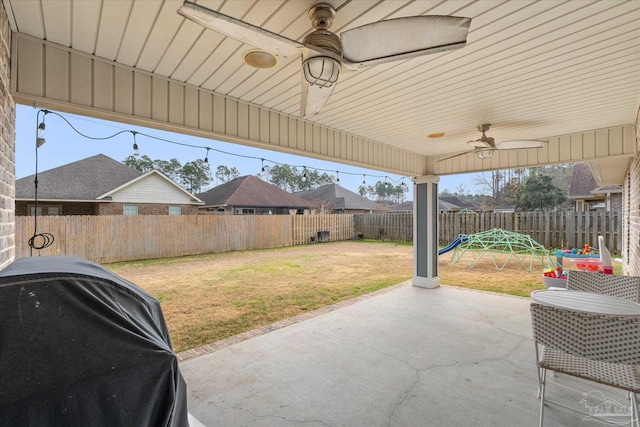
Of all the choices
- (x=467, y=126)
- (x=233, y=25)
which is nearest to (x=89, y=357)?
(x=233, y=25)

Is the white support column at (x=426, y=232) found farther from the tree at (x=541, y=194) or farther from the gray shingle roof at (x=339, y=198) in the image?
the tree at (x=541, y=194)

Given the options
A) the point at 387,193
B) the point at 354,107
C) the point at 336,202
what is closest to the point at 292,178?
the point at 336,202

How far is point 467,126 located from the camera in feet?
13.3

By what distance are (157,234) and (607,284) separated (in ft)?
38.3

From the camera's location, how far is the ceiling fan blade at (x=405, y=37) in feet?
4.38

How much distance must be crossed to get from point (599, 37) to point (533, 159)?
10.4 feet

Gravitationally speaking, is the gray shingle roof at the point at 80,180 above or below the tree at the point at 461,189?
below

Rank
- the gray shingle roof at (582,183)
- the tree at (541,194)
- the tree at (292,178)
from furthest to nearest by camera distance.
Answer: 1. the tree at (292,178)
2. the tree at (541,194)
3. the gray shingle roof at (582,183)

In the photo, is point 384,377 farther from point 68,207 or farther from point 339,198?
point 339,198

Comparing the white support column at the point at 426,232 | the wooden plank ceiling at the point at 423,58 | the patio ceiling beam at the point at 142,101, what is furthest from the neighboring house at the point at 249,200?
the wooden plank ceiling at the point at 423,58

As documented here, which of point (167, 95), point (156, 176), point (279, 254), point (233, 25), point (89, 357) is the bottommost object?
point (279, 254)

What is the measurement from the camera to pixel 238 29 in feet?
4.54

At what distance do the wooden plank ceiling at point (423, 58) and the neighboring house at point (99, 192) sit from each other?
1440 cm

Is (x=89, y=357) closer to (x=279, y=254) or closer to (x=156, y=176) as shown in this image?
(x=279, y=254)
